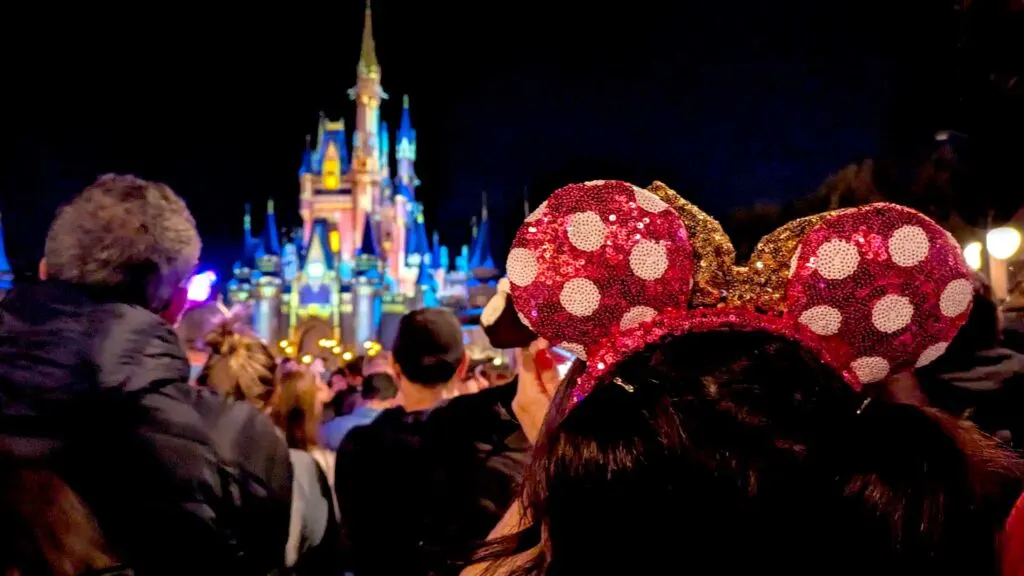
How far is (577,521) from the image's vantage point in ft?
2.56

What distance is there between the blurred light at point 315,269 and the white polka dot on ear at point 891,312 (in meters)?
54.1

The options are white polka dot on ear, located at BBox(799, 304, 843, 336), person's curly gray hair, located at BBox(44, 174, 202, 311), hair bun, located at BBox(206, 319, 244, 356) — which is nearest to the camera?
white polka dot on ear, located at BBox(799, 304, 843, 336)

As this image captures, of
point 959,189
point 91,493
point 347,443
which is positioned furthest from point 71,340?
point 959,189

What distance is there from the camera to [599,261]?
3.23 ft

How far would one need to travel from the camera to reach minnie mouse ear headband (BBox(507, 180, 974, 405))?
3.19ft

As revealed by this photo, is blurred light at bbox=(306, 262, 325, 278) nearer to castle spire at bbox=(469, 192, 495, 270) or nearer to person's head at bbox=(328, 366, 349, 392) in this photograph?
castle spire at bbox=(469, 192, 495, 270)

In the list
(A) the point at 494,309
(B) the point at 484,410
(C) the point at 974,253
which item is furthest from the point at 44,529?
(C) the point at 974,253

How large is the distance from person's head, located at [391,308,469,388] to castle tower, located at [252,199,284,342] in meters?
52.8

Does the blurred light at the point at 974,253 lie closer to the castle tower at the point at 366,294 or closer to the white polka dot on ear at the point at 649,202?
the white polka dot on ear at the point at 649,202

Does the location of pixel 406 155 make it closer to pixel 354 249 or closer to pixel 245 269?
pixel 354 249

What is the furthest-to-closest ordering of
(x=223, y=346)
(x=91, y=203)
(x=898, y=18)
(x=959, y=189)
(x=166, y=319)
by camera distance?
(x=898, y=18) → (x=959, y=189) → (x=223, y=346) → (x=166, y=319) → (x=91, y=203)

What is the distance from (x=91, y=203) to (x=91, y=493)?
2.65ft

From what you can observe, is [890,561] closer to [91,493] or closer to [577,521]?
[577,521]

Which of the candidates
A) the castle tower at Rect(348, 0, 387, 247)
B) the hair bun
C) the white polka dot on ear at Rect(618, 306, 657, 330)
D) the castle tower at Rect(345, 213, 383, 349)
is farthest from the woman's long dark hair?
the castle tower at Rect(348, 0, 387, 247)
